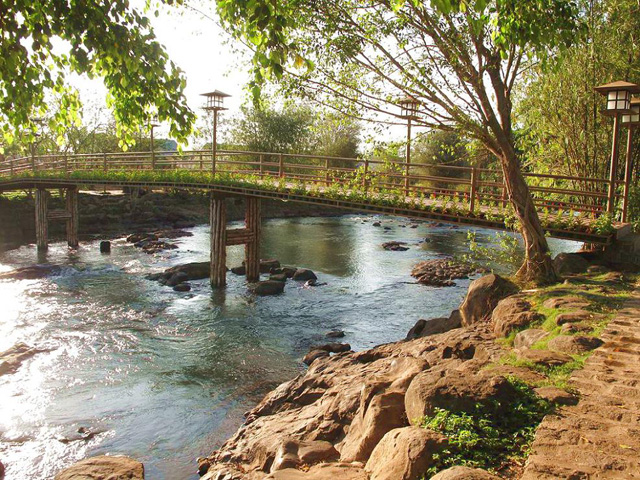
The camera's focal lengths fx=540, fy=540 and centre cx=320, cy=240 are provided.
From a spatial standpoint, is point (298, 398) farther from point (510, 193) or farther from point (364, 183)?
point (364, 183)

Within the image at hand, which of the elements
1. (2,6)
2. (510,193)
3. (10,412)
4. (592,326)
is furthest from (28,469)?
(510,193)

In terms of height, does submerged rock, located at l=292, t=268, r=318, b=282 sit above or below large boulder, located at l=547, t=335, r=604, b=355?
below

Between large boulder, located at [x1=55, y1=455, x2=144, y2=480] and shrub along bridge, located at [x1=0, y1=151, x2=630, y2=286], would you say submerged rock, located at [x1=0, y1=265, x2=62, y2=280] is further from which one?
large boulder, located at [x1=55, y1=455, x2=144, y2=480]

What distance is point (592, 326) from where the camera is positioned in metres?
6.23

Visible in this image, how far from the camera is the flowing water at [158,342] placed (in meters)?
8.11

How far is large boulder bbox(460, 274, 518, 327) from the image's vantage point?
27.8ft

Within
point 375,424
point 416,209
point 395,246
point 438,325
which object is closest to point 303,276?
point 416,209

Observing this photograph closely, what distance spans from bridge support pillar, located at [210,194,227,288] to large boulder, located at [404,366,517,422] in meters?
13.4

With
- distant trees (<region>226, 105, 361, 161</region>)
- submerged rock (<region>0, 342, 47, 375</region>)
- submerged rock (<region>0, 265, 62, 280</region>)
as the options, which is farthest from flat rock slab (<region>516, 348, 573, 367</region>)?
distant trees (<region>226, 105, 361, 161</region>)

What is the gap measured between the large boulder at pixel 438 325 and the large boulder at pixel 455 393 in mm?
4692

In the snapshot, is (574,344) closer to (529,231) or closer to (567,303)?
(567,303)

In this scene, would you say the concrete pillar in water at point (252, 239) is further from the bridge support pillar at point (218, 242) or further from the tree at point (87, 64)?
the tree at point (87, 64)

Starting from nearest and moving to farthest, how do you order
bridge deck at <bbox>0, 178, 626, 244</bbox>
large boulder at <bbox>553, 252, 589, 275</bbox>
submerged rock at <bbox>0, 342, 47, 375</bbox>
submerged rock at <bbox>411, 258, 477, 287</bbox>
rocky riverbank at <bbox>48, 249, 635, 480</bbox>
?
1. rocky riverbank at <bbox>48, 249, 635, 480</bbox>
2. large boulder at <bbox>553, 252, 589, 275</bbox>
3. bridge deck at <bbox>0, 178, 626, 244</bbox>
4. submerged rock at <bbox>0, 342, 47, 375</bbox>
5. submerged rock at <bbox>411, 258, 477, 287</bbox>

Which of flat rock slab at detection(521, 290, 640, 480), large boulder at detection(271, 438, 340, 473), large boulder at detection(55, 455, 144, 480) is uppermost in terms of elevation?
flat rock slab at detection(521, 290, 640, 480)
